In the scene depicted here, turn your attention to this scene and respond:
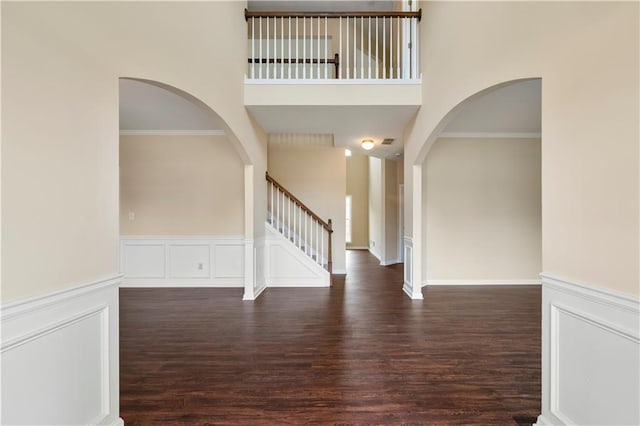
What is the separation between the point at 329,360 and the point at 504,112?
3.81m

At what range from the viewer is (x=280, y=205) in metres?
5.71

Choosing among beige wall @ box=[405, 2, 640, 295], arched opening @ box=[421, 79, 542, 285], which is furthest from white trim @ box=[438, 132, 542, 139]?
beige wall @ box=[405, 2, 640, 295]

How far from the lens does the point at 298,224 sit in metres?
5.71

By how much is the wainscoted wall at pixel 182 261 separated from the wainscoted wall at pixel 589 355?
14.0 feet

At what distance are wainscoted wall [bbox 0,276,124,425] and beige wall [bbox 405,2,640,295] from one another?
8.47ft

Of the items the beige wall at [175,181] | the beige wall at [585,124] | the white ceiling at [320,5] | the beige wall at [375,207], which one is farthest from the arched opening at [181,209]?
the beige wall at [375,207]

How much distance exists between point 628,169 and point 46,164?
8.56 ft

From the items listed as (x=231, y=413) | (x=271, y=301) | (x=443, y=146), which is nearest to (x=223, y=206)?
(x=271, y=301)

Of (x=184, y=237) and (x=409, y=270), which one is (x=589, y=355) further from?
(x=184, y=237)

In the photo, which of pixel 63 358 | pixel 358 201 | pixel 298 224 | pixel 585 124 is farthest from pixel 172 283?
pixel 358 201

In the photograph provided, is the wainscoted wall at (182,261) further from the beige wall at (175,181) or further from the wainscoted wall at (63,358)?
the wainscoted wall at (63,358)

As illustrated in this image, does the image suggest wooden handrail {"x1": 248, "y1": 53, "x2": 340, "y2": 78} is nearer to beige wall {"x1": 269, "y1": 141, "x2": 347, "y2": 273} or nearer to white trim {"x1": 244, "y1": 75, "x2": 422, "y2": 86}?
white trim {"x1": 244, "y1": 75, "x2": 422, "y2": 86}

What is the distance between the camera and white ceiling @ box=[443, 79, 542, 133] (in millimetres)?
3078

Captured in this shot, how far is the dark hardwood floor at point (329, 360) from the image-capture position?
6.21 ft
